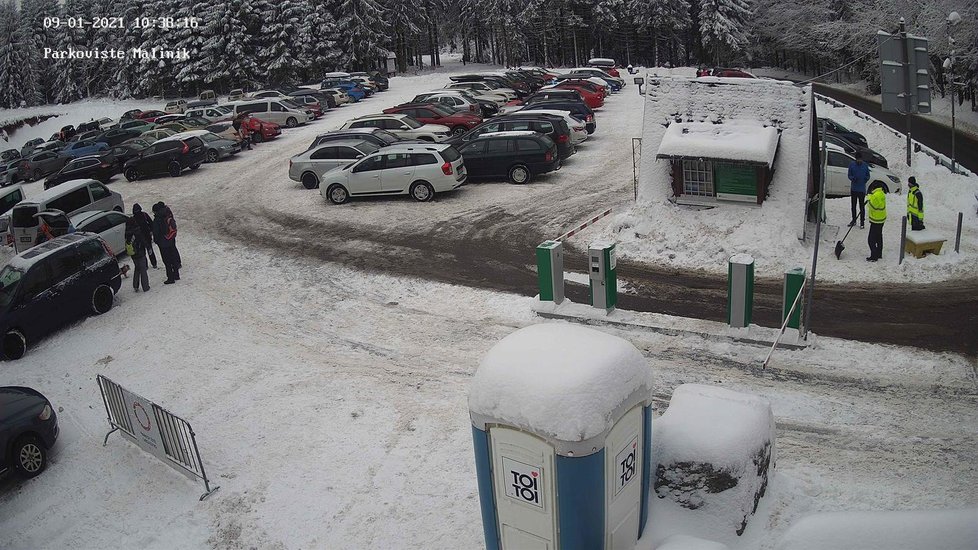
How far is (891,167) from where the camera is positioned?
930 inches

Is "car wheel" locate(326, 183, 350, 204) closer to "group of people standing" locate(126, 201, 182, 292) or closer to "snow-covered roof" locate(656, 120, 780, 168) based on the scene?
"group of people standing" locate(126, 201, 182, 292)

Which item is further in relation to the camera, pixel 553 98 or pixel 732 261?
pixel 553 98

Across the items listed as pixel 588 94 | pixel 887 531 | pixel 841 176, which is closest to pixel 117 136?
pixel 588 94

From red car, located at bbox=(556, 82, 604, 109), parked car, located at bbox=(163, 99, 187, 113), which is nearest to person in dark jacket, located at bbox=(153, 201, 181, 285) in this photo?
red car, located at bbox=(556, 82, 604, 109)

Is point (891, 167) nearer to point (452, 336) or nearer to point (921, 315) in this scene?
point (921, 315)

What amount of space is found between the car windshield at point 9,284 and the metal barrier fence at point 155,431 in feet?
16.3

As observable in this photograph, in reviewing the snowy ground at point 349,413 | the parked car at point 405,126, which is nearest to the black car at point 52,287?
the snowy ground at point 349,413

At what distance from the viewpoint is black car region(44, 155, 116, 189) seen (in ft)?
95.2

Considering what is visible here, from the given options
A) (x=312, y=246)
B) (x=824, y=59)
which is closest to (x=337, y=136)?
(x=312, y=246)

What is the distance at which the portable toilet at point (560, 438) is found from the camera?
6496 millimetres

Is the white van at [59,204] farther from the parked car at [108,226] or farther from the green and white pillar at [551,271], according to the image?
the green and white pillar at [551,271]

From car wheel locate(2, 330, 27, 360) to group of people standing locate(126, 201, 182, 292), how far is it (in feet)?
9.31

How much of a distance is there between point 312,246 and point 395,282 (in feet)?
12.9

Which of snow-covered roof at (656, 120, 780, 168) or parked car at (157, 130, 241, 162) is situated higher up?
snow-covered roof at (656, 120, 780, 168)
